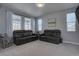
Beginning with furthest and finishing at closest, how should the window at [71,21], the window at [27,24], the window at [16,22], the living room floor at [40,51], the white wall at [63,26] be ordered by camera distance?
the window at [71,21]
the white wall at [63,26]
the window at [27,24]
the window at [16,22]
the living room floor at [40,51]

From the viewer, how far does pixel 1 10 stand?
8.42 ft

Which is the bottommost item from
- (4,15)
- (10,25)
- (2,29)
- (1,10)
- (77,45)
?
(77,45)

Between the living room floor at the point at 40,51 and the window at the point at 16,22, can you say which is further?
the window at the point at 16,22

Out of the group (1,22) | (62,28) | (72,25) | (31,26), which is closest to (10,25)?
(1,22)

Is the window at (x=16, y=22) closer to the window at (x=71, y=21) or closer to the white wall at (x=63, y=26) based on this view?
the white wall at (x=63, y=26)

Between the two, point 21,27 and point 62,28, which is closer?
point 21,27

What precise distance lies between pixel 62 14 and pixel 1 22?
9.25 feet

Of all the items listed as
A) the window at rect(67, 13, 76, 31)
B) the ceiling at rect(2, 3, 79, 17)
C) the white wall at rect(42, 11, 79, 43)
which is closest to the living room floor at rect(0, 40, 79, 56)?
the white wall at rect(42, 11, 79, 43)

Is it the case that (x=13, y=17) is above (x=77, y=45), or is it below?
above

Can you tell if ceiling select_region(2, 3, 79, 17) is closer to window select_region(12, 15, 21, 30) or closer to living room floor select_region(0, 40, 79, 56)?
window select_region(12, 15, 21, 30)

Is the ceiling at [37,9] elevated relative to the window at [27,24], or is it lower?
elevated

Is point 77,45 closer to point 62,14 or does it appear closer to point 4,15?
point 62,14

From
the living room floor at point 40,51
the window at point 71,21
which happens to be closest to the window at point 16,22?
the living room floor at point 40,51

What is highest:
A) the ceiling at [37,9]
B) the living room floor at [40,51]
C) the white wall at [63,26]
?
the ceiling at [37,9]
